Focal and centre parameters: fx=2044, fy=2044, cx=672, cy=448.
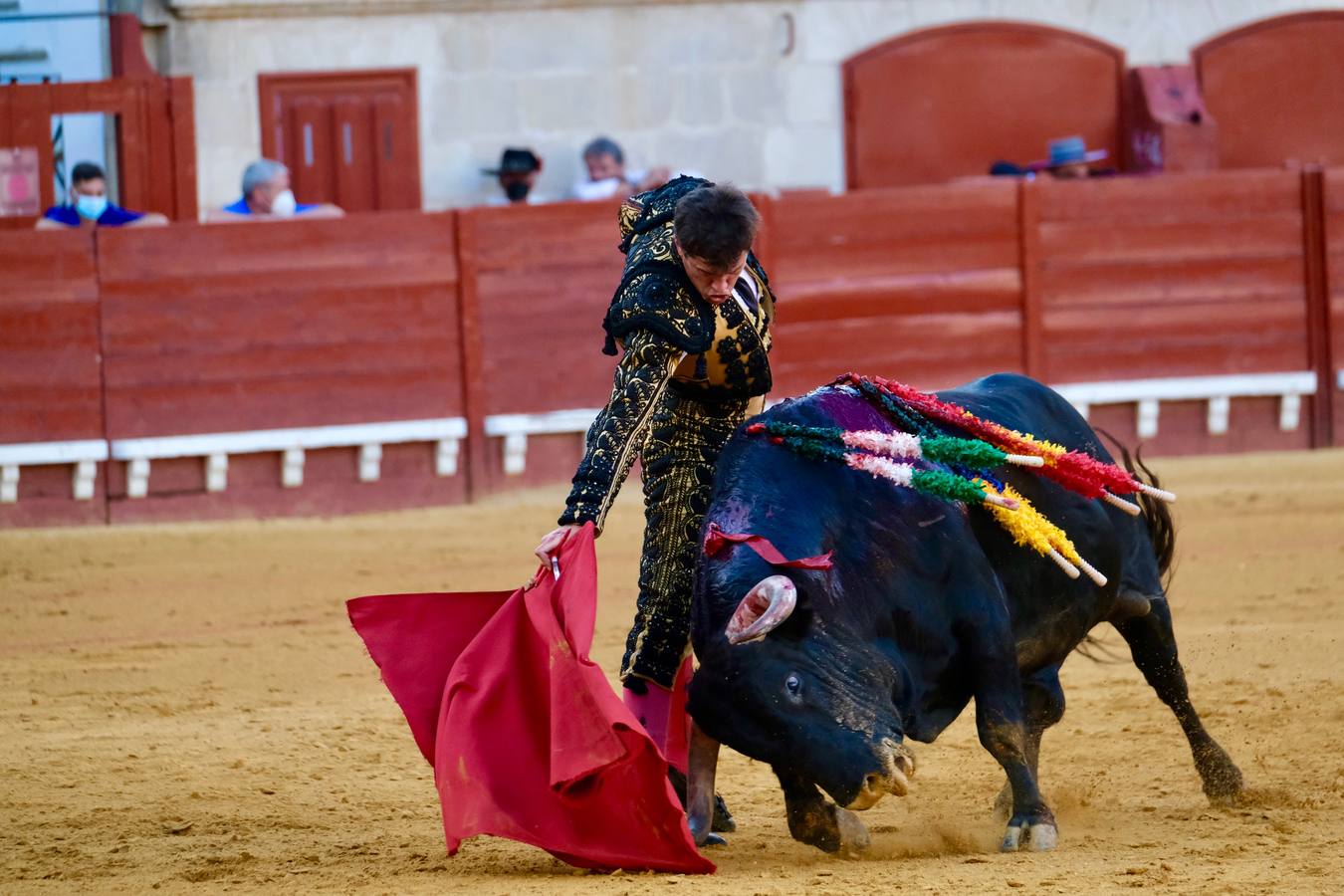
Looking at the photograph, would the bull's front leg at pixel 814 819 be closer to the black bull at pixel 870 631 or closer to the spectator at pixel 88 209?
the black bull at pixel 870 631

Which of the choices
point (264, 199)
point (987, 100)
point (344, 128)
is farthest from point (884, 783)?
point (987, 100)

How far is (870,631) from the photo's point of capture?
3420 millimetres

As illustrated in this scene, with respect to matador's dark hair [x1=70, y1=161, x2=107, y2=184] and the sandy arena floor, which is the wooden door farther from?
the sandy arena floor

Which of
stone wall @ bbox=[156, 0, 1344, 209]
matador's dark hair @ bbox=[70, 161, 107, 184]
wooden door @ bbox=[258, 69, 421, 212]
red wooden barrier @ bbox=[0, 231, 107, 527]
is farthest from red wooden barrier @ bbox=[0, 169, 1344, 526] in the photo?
wooden door @ bbox=[258, 69, 421, 212]

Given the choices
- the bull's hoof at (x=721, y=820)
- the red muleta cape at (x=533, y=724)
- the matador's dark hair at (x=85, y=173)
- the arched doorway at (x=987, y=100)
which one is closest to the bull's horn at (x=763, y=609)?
the red muleta cape at (x=533, y=724)

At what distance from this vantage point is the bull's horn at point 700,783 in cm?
363

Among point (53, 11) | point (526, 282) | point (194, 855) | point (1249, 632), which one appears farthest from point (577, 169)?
point (194, 855)

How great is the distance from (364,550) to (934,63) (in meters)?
4.97

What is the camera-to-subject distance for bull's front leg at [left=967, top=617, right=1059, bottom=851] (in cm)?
348

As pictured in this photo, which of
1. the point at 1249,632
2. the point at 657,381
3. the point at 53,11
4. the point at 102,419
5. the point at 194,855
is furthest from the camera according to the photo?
the point at 53,11

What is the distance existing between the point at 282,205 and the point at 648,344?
6.03m

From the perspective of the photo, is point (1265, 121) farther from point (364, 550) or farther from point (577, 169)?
point (364, 550)

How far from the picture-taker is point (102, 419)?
8602mm

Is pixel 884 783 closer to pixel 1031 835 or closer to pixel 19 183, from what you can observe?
pixel 1031 835
